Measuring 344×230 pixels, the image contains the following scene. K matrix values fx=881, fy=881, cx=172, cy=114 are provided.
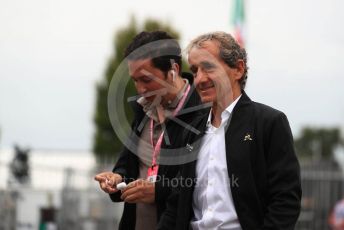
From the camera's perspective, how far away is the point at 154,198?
5340 millimetres

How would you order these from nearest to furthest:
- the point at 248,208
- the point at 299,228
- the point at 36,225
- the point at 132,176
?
the point at 248,208 → the point at 132,176 → the point at 36,225 → the point at 299,228

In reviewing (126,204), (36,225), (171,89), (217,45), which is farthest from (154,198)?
(36,225)

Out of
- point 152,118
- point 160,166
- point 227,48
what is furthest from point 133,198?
point 227,48

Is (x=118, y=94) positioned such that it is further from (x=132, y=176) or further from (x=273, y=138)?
(x=273, y=138)

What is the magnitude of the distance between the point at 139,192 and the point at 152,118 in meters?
0.61

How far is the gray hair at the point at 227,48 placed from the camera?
4652 millimetres

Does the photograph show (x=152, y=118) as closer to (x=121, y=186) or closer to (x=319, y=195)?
(x=121, y=186)

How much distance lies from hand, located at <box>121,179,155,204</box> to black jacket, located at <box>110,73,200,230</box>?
0.17ft

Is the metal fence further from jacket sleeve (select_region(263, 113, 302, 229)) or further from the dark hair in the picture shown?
jacket sleeve (select_region(263, 113, 302, 229))

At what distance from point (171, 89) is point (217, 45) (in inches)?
37.7

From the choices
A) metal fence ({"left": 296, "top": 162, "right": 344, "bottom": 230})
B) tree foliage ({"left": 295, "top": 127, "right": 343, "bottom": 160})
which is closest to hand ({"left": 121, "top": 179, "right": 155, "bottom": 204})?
metal fence ({"left": 296, "top": 162, "right": 344, "bottom": 230})

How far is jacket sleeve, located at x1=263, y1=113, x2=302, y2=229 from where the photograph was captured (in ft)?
14.2

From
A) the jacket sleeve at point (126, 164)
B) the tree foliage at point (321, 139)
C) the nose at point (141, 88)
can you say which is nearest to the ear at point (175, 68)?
the nose at point (141, 88)

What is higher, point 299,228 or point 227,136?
point 227,136
